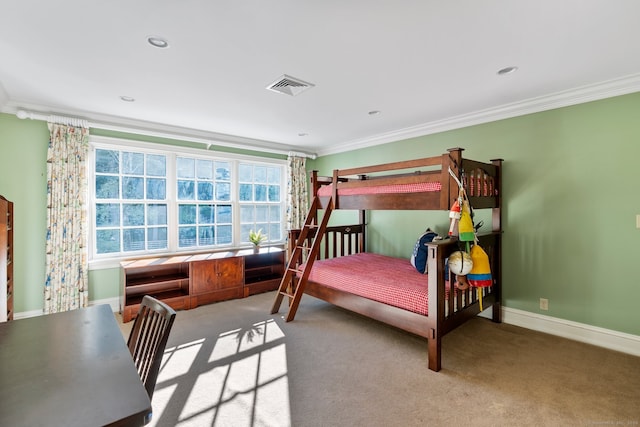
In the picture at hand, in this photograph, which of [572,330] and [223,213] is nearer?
[572,330]

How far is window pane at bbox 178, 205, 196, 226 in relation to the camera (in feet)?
14.3

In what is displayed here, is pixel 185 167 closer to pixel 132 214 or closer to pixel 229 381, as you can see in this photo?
pixel 132 214

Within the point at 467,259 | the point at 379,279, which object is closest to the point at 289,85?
the point at 379,279

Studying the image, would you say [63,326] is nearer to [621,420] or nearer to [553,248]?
[621,420]

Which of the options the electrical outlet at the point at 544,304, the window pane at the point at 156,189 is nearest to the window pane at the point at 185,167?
the window pane at the point at 156,189

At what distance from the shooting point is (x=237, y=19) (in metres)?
1.75

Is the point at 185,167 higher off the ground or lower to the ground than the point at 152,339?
higher

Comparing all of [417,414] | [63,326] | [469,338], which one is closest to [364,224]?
[469,338]

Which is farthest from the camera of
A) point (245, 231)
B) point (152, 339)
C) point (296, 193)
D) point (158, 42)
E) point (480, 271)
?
point (296, 193)

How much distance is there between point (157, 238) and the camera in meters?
4.18

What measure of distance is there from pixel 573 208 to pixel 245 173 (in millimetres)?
4351

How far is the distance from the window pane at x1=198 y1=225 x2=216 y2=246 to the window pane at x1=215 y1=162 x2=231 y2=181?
802 millimetres

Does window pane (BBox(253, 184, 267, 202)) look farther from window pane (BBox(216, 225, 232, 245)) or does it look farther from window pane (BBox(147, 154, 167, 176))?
window pane (BBox(147, 154, 167, 176))

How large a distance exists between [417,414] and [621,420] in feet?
3.99
